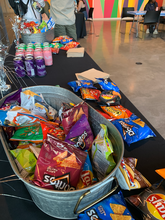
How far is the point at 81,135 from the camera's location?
25.5 inches

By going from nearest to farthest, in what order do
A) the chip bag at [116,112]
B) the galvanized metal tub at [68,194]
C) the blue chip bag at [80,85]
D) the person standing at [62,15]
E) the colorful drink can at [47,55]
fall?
the galvanized metal tub at [68,194], the chip bag at [116,112], the blue chip bag at [80,85], the colorful drink can at [47,55], the person standing at [62,15]

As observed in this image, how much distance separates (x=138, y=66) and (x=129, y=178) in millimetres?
3446

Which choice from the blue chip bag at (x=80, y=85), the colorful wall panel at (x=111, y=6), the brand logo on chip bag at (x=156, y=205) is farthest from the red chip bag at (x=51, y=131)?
the colorful wall panel at (x=111, y=6)

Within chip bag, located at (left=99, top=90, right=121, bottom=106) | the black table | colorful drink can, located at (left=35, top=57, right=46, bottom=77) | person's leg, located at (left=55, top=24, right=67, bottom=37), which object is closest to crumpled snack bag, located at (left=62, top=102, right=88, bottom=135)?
chip bag, located at (left=99, top=90, right=121, bottom=106)

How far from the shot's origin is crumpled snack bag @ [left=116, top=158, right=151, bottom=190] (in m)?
0.57

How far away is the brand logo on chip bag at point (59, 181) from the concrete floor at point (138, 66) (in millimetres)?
1686

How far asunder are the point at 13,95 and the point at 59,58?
1132mm

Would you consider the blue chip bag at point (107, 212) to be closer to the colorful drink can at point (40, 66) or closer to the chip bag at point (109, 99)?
the chip bag at point (109, 99)

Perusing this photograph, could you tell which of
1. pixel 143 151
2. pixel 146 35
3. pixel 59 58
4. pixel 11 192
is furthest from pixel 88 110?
pixel 146 35

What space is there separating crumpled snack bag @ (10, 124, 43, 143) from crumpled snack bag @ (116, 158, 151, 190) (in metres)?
0.33

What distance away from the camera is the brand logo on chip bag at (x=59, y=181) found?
47cm

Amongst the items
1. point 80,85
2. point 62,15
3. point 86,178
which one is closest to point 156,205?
point 86,178

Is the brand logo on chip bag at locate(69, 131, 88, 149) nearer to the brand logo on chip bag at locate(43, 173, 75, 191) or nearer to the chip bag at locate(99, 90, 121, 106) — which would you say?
the brand logo on chip bag at locate(43, 173, 75, 191)

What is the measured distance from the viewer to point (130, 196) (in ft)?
1.81
